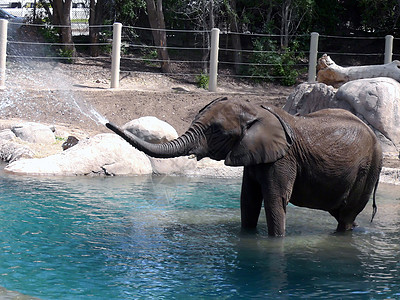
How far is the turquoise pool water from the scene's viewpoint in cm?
537

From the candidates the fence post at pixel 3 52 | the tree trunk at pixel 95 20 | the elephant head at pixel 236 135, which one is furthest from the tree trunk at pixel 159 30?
the elephant head at pixel 236 135

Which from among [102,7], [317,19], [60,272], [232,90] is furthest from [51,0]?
[60,272]

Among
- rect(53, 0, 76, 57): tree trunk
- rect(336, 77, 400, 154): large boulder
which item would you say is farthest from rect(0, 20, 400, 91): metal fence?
rect(336, 77, 400, 154): large boulder

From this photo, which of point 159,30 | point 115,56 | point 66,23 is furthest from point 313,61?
point 66,23

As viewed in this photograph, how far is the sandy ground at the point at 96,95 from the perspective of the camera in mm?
15852

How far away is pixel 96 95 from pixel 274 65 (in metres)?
6.59

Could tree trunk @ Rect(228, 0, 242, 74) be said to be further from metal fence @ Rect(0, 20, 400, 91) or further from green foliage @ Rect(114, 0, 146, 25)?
green foliage @ Rect(114, 0, 146, 25)

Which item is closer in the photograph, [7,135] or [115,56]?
[7,135]

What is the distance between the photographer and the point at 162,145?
5.93 metres

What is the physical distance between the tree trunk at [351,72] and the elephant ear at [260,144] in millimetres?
8725

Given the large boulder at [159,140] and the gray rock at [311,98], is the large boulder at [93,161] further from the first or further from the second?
the gray rock at [311,98]

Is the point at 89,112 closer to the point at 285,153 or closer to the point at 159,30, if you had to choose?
the point at 159,30

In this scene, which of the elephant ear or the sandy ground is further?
the sandy ground

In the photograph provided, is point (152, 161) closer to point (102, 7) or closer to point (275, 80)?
point (275, 80)
